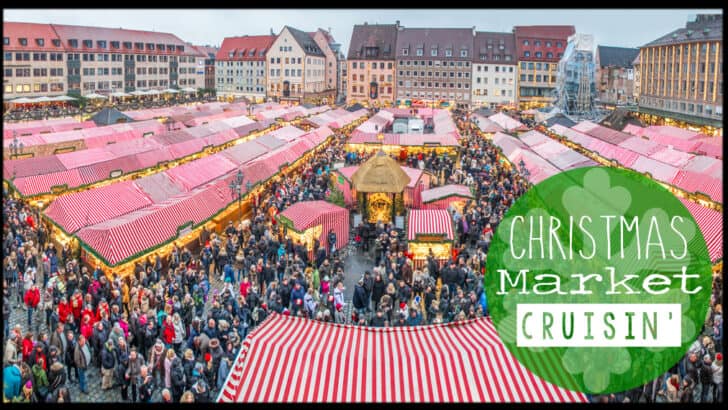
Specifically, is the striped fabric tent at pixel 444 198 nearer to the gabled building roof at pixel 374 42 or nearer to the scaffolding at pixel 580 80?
the scaffolding at pixel 580 80

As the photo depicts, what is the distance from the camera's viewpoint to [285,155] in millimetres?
27234

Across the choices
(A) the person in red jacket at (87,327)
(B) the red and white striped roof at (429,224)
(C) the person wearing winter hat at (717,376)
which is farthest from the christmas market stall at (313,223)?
(C) the person wearing winter hat at (717,376)

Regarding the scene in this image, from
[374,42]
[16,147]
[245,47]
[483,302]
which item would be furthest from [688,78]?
[245,47]

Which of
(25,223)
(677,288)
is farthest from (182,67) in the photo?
(677,288)

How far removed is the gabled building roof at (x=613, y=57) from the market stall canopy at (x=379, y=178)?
64639mm

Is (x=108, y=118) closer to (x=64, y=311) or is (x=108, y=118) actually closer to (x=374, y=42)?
(x=64, y=311)

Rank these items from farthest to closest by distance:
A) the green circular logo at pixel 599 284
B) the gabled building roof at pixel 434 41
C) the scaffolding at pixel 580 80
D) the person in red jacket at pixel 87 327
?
the gabled building roof at pixel 434 41 → the scaffolding at pixel 580 80 → the person in red jacket at pixel 87 327 → the green circular logo at pixel 599 284

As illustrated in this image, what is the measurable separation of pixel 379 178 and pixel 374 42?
5755cm

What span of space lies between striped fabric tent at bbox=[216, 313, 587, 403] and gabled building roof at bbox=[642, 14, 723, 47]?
43485 millimetres

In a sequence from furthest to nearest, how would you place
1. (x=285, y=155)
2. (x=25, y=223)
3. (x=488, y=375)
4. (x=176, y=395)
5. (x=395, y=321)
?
(x=285, y=155)
(x=25, y=223)
(x=395, y=321)
(x=176, y=395)
(x=488, y=375)

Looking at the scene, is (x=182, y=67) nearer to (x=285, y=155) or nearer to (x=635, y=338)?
(x=285, y=155)

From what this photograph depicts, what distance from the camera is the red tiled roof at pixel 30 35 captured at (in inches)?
2231
